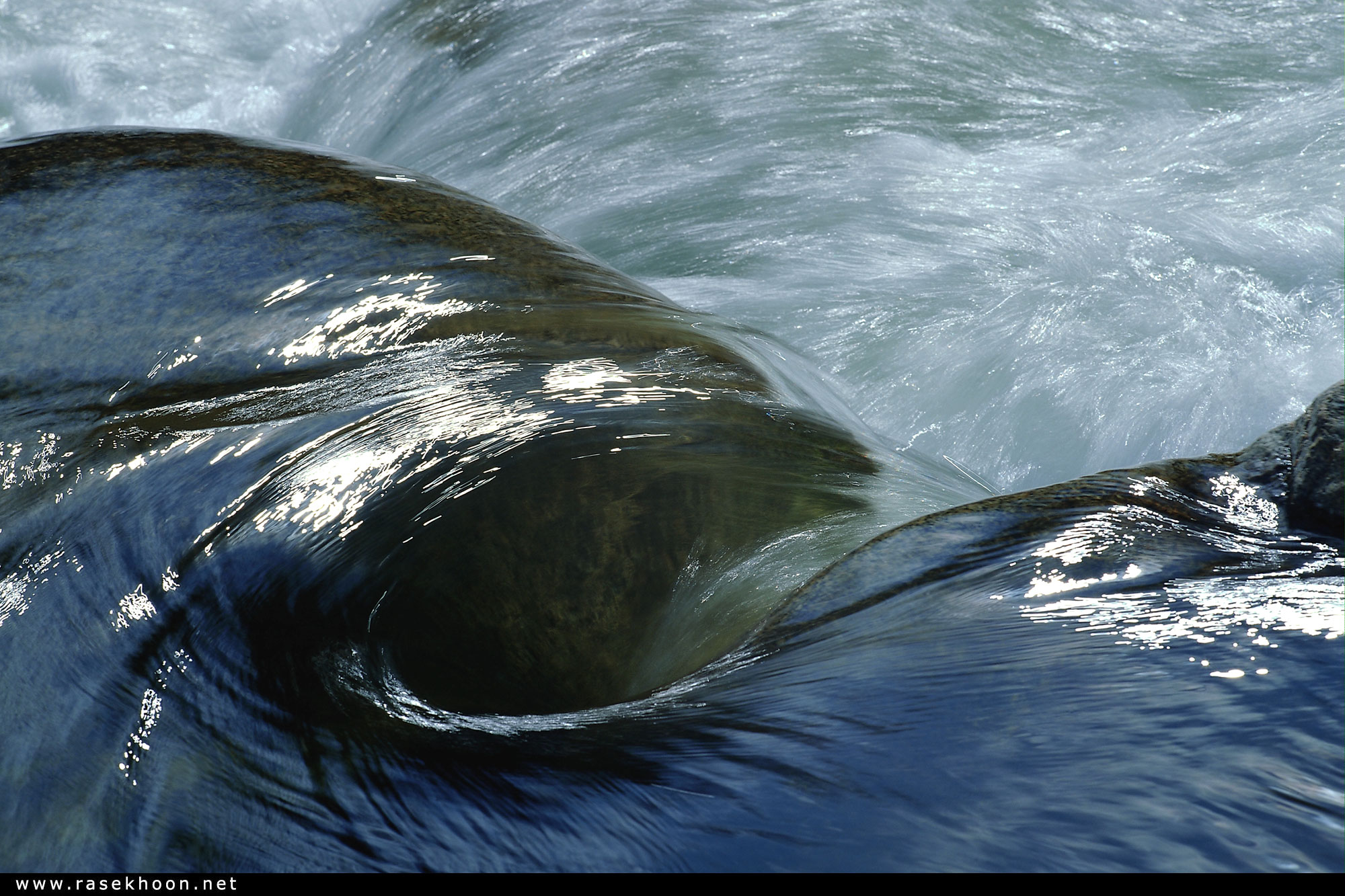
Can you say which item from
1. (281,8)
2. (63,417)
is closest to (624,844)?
(63,417)

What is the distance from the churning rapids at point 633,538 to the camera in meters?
1.18

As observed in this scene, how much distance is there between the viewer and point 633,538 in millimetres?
2021

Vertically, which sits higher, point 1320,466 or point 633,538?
point 1320,466

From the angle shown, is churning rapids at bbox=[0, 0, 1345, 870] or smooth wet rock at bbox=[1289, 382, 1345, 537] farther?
smooth wet rock at bbox=[1289, 382, 1345, 537]

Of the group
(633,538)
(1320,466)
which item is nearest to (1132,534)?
(1320,466)

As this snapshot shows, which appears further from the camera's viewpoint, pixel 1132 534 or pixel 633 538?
pixel 633 538

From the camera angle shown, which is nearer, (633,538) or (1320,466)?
(1320,466)

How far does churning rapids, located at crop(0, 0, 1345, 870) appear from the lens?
118 centimetres

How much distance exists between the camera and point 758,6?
20.1 ft

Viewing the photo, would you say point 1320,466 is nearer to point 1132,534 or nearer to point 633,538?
point 1132,534

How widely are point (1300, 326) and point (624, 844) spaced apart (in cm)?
387

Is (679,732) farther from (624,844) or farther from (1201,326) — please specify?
(1201,326)

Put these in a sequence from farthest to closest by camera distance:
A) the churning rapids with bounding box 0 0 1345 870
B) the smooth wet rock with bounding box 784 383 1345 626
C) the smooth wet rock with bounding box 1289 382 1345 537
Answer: the smooth wet rock with bounding box 1289 382 1345 537, the smooth wet rock with bounding box 784 383 1345 626, the churning rapids with bounding box 0 0 1345 870

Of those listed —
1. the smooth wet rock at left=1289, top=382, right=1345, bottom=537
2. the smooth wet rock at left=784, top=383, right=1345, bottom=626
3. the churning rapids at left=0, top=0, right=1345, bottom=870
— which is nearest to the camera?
the churning rapids at left=0, top=0, right=1345, bottom=870
